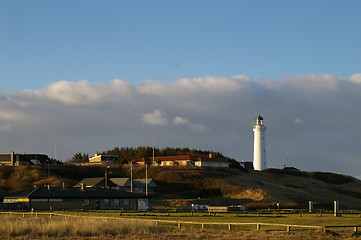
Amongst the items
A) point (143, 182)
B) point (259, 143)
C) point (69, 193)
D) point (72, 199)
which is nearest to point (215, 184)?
point (143, 182)

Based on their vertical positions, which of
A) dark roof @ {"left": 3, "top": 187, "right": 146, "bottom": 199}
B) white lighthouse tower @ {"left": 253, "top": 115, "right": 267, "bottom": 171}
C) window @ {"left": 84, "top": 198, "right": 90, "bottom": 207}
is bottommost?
window @ {"left": 84, "top": 198, "right": 90, "bottom": 207}

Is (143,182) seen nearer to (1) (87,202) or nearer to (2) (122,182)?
(2) (122,182)

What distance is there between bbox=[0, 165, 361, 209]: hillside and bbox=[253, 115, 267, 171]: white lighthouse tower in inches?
162

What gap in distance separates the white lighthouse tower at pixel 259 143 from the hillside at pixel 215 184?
13.5 ft

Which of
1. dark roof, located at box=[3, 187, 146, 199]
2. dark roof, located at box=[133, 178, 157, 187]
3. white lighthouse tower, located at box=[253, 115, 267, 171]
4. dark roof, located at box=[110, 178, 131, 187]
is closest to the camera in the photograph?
dark roof, located at box=[3, 187, 146, 199]

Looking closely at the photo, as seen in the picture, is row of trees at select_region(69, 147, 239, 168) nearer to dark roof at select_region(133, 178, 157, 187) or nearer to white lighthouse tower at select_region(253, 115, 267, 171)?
white lighthouse tower at select_region(253, 115, 267, 171)

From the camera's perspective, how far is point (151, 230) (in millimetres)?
43125

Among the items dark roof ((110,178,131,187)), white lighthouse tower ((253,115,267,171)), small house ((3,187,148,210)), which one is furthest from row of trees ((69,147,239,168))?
small house ((3,187,148,210))

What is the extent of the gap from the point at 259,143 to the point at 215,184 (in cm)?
2901

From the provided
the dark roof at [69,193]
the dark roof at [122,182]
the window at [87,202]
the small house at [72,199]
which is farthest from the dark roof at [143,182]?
the window at [87,202]

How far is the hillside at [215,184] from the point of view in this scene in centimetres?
11356

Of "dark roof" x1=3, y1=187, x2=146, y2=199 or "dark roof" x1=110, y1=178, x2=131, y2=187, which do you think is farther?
"dark roof" x1=110, y1=178, x2=131, y2=187

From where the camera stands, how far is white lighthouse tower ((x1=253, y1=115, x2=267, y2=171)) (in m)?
151

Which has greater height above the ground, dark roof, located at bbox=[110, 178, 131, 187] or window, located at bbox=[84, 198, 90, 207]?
dark roof, located at bbox=[110, 178, 131, 187]
